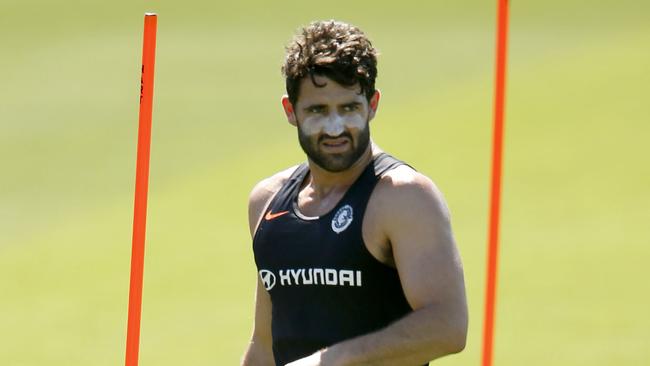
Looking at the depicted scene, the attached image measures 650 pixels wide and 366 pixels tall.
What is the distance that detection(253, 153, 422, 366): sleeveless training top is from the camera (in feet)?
13.8

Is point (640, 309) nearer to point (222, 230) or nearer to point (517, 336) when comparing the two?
point (517, 336)

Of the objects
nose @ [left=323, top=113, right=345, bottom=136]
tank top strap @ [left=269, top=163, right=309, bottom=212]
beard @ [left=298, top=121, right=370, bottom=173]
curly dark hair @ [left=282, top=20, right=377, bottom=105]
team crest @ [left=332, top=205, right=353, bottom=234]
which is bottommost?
team crest @ [left=332, top=205, right=353, bottom=234]

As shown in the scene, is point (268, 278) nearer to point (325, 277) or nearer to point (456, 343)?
point (325, 277)

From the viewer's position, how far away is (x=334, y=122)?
14.0ft

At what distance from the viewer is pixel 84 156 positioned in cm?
1282

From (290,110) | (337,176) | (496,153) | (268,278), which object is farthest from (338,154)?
(496,153)

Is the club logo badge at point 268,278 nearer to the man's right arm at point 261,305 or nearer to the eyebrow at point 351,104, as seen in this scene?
the man's right arm at point 261,305

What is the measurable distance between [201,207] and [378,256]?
7.70 meters

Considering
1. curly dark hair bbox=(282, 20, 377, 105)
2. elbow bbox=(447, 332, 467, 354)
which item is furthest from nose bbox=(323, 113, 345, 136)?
elbow bbox=(447, 332, 467, 354)

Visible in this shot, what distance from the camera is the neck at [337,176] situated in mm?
4344

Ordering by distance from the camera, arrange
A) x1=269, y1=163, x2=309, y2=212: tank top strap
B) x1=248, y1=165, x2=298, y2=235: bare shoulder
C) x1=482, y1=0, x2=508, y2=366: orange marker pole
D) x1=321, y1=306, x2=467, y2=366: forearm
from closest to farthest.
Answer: x1=321, y1=306, x2=467, y2=366: forearm < x1=269, y1=163, x2=309, y2=212: tank top strap < x1=248, y1=165, x2=298, y2=235: bare shoulder < x1=482, y1=0, x2=508, y2=366: orange marker pole

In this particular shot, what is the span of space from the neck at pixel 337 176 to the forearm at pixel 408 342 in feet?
1.87

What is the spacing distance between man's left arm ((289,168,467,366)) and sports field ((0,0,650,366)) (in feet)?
17.2

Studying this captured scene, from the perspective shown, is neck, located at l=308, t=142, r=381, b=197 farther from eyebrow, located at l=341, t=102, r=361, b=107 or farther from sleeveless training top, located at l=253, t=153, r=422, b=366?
eyebrow, located at l=341, t=102, r=361, b=107
